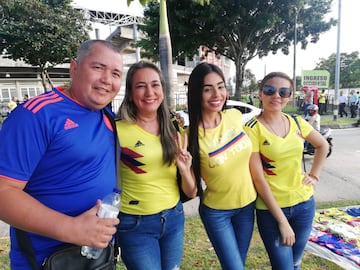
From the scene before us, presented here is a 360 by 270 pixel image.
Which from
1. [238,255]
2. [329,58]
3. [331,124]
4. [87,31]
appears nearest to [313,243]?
[238,255]

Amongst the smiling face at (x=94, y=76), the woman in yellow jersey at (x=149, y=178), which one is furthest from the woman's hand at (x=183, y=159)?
the smiling face at (x=94, y=76)

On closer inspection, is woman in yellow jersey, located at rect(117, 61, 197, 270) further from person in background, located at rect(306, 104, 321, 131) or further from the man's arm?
person in background, located at rect(306, 104, 321, 131)

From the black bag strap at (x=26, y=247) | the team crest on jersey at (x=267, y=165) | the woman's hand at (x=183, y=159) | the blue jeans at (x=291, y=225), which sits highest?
the woman's hand at (x=183, y=159)

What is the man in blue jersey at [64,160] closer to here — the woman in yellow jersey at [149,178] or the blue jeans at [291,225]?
the woman in yellow jersey at [149,178]

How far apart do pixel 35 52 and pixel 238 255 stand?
2084 centimetres

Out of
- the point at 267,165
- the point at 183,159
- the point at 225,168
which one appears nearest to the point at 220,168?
the point at 225,168

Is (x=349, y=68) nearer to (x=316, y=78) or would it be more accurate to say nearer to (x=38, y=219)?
(x=316, y=78)

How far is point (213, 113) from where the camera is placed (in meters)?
1.98

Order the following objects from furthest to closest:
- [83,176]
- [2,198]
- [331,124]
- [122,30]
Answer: [122,30] → [331,124] → [83,176] → [2,198]

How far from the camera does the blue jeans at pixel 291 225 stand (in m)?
1.90

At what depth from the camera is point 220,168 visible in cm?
180

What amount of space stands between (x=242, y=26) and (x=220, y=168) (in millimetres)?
13998

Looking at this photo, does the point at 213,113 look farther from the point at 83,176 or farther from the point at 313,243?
the point at 313,243

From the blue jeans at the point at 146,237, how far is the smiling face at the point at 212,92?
76cm
